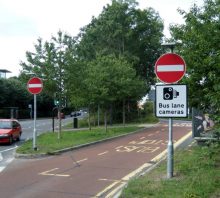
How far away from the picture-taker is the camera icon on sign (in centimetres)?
1033

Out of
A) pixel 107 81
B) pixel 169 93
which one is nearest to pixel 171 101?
pixel 169 93

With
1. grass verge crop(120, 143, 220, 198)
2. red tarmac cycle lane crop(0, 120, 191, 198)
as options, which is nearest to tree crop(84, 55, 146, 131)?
red tarmac cycle lane crop(0, 120, 191, 198)

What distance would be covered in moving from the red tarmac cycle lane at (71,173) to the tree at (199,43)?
126 inches

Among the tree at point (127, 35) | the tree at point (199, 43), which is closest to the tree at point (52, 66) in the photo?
the tree at point (199, 43)

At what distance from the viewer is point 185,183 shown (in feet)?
30.3

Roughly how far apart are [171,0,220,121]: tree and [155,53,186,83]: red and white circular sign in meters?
2.64

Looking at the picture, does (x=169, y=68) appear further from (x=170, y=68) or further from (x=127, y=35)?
(x=127, y=35)

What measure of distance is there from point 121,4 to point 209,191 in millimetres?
46806

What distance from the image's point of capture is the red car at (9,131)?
24.6 metres

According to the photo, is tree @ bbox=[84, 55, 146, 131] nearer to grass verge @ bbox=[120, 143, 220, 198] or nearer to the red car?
the red car

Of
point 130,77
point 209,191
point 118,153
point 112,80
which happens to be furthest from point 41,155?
point 130,77

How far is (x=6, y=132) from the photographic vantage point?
2483cm

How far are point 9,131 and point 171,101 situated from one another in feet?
54.6

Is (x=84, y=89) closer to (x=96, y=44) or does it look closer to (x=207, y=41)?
(x=207, y=41)
